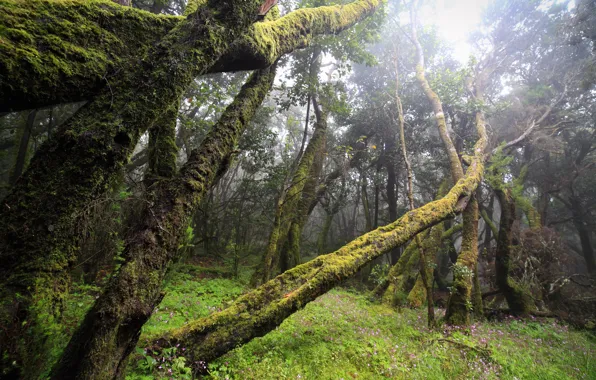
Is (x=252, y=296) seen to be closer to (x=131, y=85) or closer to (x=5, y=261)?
(x=5, y=261)

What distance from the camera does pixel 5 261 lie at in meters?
2.11

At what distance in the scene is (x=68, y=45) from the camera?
2.76m

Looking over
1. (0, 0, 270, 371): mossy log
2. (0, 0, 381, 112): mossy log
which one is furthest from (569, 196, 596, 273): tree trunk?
(0, 0, 270, 371): mossy log

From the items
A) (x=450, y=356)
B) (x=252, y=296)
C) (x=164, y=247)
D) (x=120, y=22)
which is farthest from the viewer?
(x=450, y=356)

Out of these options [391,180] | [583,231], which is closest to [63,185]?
[391,180]

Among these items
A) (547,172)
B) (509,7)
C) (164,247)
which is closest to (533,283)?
(547,172)

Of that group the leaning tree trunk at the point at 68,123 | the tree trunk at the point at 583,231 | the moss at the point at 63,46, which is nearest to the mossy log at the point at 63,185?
the leaning tree trunk at the point at 68,123

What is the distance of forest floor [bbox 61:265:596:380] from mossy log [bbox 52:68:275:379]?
0.71 m

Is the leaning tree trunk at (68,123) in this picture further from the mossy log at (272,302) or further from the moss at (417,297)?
the moss at (417,297)

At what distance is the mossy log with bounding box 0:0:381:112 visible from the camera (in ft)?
7.73

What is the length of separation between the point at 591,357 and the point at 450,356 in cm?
400

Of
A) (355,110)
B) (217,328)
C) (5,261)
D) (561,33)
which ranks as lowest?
(217,328)

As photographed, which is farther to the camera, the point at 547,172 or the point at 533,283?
the point at 547,172

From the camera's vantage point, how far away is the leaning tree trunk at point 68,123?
6.89ft
